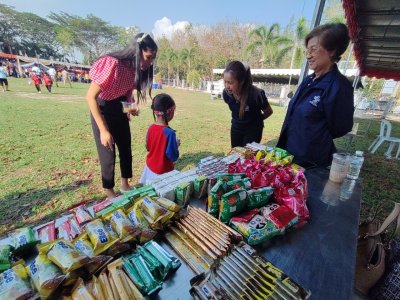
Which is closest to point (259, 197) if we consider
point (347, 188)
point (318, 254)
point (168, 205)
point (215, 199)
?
point (215, 199)

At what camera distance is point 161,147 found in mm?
2217

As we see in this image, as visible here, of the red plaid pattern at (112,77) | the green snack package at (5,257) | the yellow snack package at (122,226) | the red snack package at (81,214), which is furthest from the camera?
the red plaid pattern at (112,77)

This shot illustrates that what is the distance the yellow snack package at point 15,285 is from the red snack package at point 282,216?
0.90 metres

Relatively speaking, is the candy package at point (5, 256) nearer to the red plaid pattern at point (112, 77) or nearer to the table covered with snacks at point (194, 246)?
the table covered with snacks at point (194, 246)

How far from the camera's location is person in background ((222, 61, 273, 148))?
7.45 ft

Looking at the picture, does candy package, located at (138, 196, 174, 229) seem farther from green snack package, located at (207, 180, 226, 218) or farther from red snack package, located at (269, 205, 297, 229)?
red snack package, located at (269, 205, 297, 229)

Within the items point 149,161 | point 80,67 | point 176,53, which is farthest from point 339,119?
point 80,67

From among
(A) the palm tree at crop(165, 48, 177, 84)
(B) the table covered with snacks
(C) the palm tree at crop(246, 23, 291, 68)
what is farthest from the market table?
(A) the palm tree at crop(165, 48, 177, 84)

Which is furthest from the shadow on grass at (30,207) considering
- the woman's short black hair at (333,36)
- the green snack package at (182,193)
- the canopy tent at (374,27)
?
the canopy tent at (374,27)

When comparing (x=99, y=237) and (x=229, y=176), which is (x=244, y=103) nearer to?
(x=229, y=176)

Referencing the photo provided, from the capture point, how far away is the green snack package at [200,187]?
1230 millimetres

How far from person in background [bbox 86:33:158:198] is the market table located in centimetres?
139

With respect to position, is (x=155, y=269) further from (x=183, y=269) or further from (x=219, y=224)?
(x=219, y=224)

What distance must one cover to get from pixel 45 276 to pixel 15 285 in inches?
3.3
